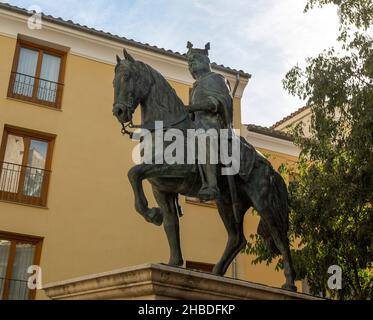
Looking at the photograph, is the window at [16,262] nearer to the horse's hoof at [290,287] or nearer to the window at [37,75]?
the window at [37,75]

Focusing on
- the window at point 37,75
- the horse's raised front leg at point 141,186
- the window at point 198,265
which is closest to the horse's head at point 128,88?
the horse's raised front leg at point 141,186

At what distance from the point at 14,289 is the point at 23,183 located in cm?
286

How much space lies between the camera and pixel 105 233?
16.1 meters

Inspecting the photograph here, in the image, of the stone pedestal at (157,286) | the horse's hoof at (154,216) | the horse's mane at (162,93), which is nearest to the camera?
the stone pedestal at (157,286)

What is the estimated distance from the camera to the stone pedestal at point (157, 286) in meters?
4.82

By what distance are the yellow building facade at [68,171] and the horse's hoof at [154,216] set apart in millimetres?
9506

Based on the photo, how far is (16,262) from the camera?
48.7 ft

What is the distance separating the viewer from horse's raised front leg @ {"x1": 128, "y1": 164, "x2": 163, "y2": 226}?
596 centimetres

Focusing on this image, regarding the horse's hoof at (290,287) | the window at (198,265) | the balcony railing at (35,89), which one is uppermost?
the balcony railing at (35,89)

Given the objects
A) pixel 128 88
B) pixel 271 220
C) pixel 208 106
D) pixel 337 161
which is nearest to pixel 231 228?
pixel 271 220

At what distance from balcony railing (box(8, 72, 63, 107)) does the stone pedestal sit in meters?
11.7

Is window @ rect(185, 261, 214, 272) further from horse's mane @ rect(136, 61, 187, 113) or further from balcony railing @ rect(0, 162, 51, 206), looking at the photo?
horse's mane @ rect(136, 61, 187, 113)

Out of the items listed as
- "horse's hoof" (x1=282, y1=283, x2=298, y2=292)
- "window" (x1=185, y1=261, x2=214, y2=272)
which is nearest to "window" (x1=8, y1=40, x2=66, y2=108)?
"window" (x1=185, y1=261, x2=214, y2=272)

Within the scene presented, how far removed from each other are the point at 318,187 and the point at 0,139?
857cm
